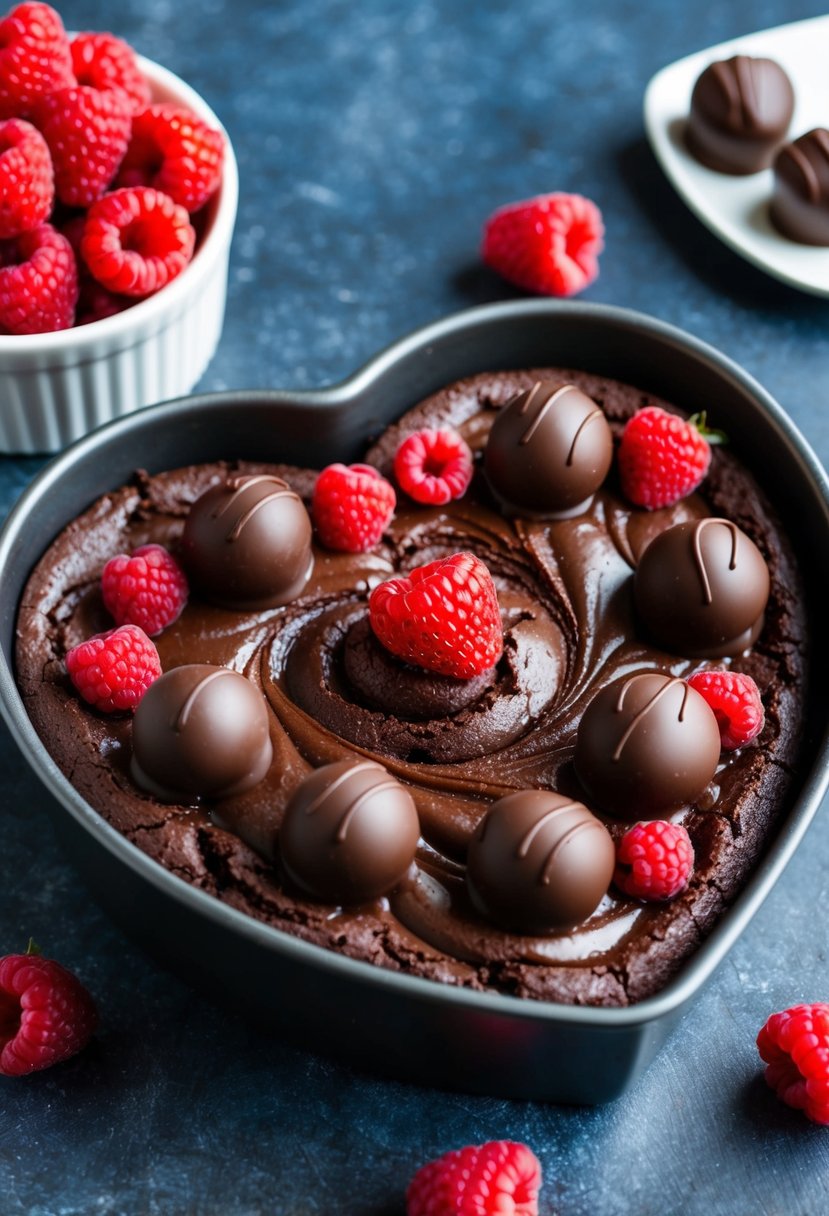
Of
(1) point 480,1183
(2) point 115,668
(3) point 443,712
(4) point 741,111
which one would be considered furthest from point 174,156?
(1) point 480,1183

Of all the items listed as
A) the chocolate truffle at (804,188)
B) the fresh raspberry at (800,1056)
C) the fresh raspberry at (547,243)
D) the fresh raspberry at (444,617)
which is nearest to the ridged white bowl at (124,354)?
the fresh raspberry at (547,243)

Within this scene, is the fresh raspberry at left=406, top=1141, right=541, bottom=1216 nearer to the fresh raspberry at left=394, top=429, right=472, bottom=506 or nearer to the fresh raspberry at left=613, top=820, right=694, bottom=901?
the fresh raspberry at left=613, top=820, right=694, bottom=901

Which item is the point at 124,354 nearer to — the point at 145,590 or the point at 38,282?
the point at 38,282

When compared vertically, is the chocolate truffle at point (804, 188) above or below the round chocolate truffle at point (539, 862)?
above

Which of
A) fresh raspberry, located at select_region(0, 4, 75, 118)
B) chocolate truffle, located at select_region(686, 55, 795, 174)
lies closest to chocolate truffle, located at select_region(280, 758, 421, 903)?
fresh raspberry, located at select_region(0, 4, 75, 118)

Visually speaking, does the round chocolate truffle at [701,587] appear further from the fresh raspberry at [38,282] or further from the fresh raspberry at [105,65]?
the fresh raspberry at [105,65]

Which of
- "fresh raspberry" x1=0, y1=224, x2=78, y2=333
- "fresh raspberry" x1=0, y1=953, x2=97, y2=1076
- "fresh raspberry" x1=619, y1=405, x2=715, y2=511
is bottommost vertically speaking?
"fresh raspberry" x1=0, y1=953, x2=97, y2=1076

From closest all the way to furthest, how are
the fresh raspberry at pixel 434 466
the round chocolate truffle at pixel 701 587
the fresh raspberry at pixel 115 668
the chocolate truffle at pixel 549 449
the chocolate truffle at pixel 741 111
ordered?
the fresh raspberry at pixel 115 668, the round chocolate truffle at pixel 701 587, the chocolate truffle at pixel 549 449, the fresh raspberry at pixel 434 466, the chocolate truffle at pixel 741 111
